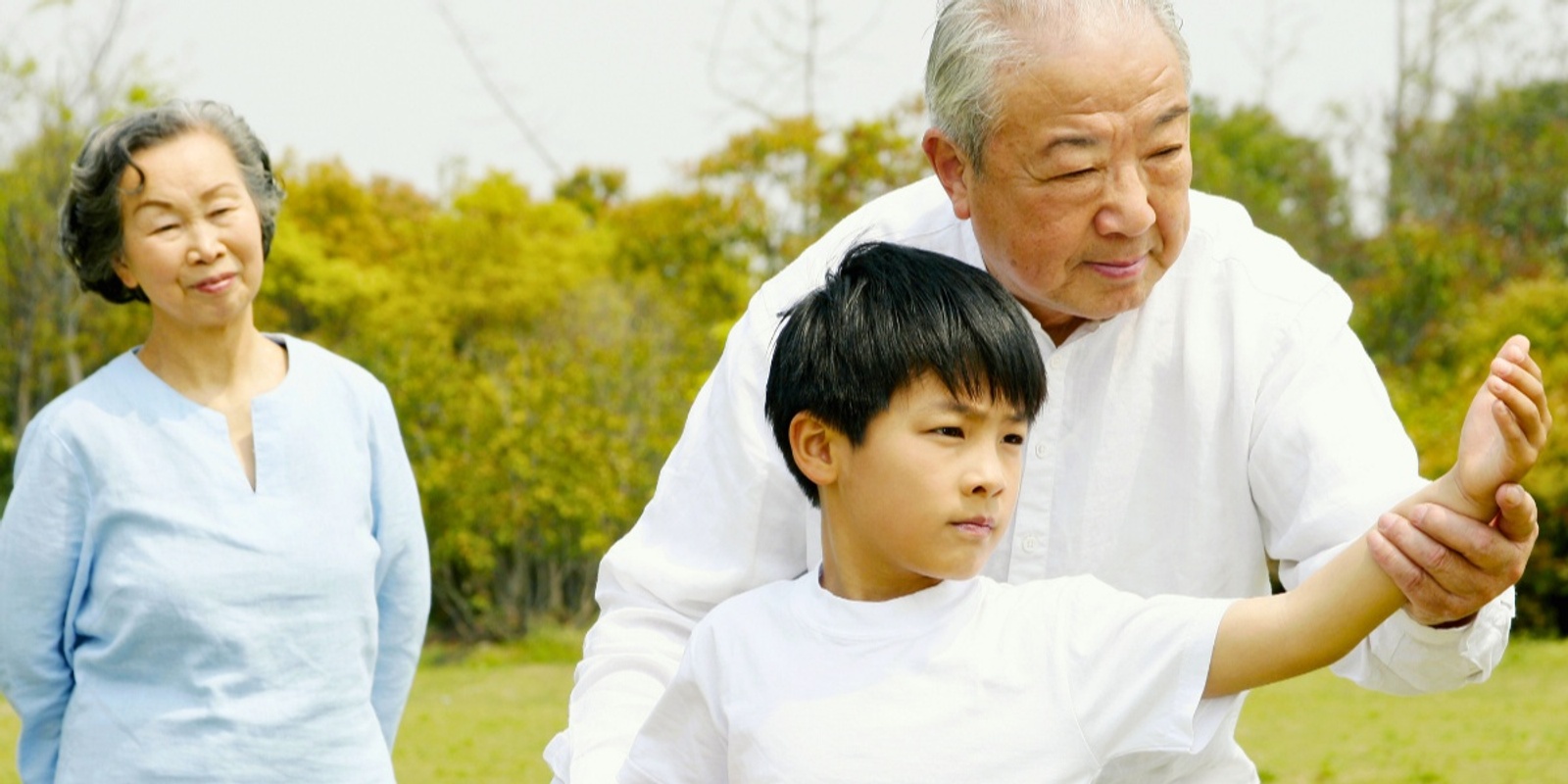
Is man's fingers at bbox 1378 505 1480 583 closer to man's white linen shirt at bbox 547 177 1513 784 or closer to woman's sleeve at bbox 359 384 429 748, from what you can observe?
man's white linen shirt at bbox 547 177 1513 784

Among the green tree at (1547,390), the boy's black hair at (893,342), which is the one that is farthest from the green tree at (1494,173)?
the boy's black hair at (893,342)

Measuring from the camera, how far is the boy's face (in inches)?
87.8

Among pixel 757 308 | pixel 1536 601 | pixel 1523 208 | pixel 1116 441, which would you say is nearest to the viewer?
pixel 1116 441

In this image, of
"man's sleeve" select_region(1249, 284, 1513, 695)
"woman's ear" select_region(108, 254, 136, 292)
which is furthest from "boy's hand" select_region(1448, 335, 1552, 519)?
"woman's ear" select_region(108, 254, 136, 292)

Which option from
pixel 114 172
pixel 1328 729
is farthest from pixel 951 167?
pixel 1328 729

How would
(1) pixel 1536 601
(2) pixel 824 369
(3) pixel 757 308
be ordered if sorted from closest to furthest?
(2) pixel 824 369 → (3) pixel 757 308 → (1) pixel 1536 601

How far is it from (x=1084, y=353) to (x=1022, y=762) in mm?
800

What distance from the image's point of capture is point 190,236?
3814mm

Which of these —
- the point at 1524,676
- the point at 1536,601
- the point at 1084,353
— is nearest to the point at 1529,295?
the point at 1536,601

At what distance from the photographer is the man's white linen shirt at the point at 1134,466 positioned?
262 cm

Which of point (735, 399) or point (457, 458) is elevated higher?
point (735, 399)

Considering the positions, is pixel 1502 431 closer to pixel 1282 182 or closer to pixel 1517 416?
pixel 1517 416

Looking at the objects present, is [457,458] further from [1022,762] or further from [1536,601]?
[1022,762]

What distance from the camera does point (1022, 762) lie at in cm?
219
